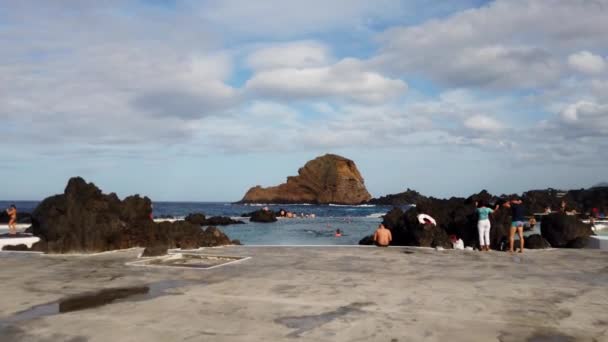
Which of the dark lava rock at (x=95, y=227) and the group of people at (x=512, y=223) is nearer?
the group of people at (x=512, y=223)

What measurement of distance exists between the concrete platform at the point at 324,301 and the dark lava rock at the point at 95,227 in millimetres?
2705

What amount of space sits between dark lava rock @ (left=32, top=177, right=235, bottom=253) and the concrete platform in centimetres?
270

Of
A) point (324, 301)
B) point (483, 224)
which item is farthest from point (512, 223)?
point (324, 301)

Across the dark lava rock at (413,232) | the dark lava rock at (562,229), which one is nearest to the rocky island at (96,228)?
the dark lava rock at (413,232)

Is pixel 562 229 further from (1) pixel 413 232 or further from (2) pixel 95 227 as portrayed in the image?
(2) pixel 95 227

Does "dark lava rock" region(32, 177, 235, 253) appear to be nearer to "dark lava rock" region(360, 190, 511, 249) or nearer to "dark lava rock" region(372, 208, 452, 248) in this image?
"dark lava rock" region(372, 208, 452, 248)

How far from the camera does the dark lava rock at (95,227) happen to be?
17.7 meters

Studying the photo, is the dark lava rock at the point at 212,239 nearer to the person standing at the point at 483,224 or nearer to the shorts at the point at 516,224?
the person standing at the point at 483,224

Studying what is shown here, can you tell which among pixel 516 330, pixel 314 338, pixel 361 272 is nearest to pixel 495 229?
pixel 361 272

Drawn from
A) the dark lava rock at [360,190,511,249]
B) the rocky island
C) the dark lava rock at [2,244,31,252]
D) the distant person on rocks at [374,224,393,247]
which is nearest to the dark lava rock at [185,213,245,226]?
the dark lava rock at [360,190,511,249]

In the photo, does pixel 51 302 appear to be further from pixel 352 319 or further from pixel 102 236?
pixel 102 236

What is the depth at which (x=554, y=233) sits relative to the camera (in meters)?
28.0

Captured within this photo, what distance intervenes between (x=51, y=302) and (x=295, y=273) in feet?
17.3

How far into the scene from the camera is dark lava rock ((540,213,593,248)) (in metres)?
26.9
